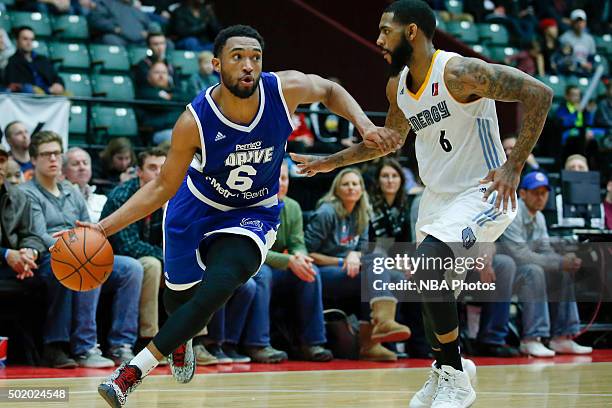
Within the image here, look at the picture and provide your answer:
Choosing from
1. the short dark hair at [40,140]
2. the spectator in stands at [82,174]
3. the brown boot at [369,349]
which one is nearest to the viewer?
the short dark hair at [40,140]

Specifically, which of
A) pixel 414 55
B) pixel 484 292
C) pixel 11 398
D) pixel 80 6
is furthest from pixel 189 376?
pixel 80 6

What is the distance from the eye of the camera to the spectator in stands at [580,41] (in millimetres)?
15977

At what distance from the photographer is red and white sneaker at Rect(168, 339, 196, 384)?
589cm

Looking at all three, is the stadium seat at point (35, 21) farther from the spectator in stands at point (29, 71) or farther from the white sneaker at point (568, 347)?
the white sneaker at point (568, 347)

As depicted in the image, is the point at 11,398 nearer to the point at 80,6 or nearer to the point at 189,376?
the point at 189,376

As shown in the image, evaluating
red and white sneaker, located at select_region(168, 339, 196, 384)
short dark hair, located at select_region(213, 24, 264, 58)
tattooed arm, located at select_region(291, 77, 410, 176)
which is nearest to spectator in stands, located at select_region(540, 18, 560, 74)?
tattooed arm, located at select_region(291, 77, 410, 176)

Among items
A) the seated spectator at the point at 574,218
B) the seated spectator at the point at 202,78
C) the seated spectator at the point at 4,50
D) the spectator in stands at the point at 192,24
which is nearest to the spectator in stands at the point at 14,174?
the seated spectator at the point at 4,50

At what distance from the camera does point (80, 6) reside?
12.4 m

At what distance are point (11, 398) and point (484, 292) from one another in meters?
4.55

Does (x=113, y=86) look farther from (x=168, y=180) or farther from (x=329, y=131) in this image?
(x=168, y=180)

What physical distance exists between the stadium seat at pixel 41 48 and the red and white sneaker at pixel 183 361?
20.6 feet

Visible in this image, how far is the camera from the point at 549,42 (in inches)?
637

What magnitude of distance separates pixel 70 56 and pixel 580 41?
27.7ft

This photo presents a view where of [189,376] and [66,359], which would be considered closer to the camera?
[189,376]
